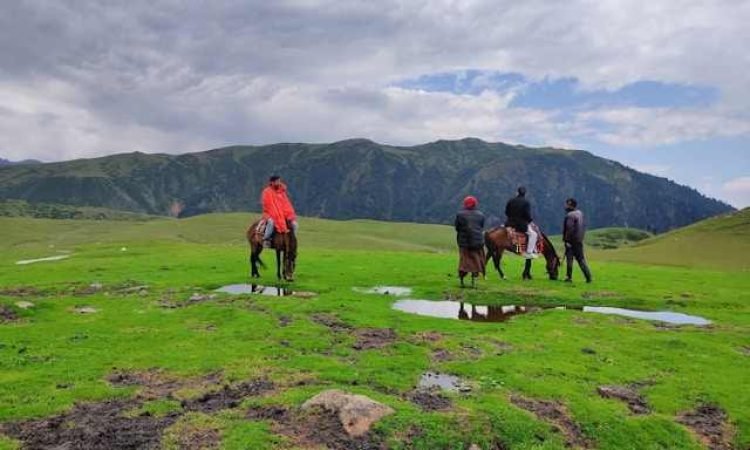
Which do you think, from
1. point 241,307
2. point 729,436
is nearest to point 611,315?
point 729,436

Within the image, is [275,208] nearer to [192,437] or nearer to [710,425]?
[192,437]

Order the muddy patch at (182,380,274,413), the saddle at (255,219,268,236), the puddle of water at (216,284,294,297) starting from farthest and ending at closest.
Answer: the saddle at (255,219,268,236) < the puddle of water at (216,284,294,297) < the muddy patch at (182,380,274,413)

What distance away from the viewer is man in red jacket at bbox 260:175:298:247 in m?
28.6

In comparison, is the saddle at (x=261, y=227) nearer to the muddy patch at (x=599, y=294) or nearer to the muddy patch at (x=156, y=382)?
the muddy patch at (x=599, y=294)

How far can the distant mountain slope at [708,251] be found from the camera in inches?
3046

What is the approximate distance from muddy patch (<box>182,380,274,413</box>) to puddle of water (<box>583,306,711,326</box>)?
14.8 m

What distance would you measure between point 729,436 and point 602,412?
2324 mm

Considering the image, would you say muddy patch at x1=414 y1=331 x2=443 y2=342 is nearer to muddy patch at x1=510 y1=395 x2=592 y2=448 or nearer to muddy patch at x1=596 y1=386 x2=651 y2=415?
muddy patch at x1=510 y1=395 x2=592 y2=448

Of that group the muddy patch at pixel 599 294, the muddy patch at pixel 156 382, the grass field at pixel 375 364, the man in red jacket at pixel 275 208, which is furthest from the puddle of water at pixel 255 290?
the muddy patch at pixel 599 294

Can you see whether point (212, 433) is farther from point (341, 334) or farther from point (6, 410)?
point (341, 334)

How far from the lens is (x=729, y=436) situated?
40.0ft

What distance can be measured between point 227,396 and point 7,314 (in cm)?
1173

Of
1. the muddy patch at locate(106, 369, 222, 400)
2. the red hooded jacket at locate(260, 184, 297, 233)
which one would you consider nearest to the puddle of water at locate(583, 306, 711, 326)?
the red hooded jacket at locate(260, 184, 297, 233)

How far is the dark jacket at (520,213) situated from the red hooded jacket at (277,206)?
414 inches
